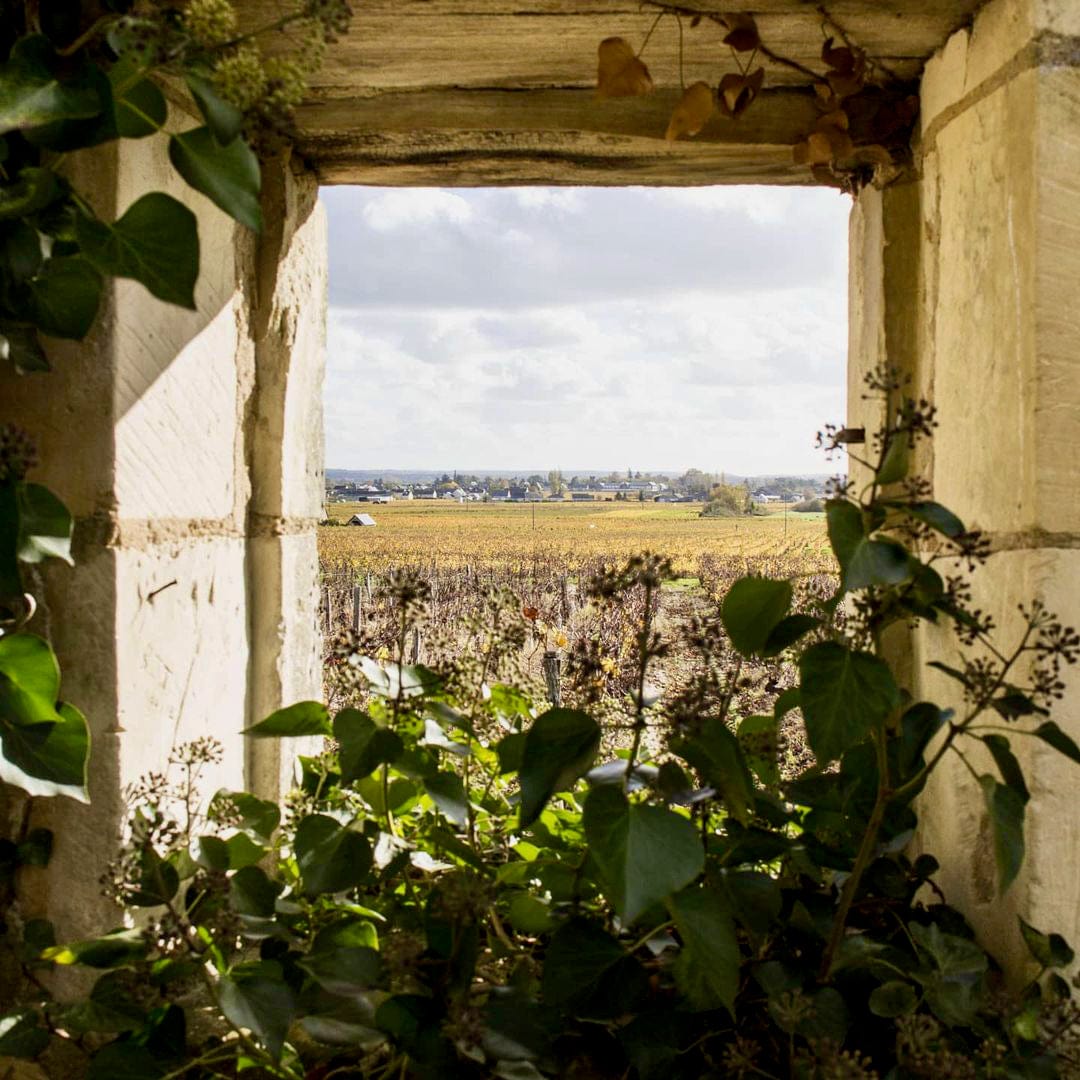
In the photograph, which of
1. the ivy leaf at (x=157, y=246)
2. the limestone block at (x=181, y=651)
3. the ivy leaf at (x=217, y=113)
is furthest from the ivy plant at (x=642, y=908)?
the ivy leaf at (x=217, y=113)

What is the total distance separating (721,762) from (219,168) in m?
0.77

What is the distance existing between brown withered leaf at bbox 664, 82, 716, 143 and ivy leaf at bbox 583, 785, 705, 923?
0.94 meters

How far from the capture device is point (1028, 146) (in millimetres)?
1327

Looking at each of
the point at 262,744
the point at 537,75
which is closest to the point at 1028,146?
the point at 537,75

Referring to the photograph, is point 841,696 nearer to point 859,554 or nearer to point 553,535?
point 859,554

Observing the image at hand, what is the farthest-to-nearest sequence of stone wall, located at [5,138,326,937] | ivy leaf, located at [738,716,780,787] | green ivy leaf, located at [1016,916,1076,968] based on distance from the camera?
1. ivy leaf, located at [738,716,780,787]
2. stone wall, located at [5,138,326,937]
3. green ivy leaf, located at [1016,916,1076,968]

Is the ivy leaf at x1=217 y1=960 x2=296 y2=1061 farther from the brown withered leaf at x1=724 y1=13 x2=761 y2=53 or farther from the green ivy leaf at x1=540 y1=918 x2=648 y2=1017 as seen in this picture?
the brown withered leaf at x1=724 y1=13 x2=761 y2=53

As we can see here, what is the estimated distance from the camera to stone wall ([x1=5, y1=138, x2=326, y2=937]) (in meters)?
1.36

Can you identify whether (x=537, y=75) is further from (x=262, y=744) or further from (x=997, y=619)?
(x=262, y=744)

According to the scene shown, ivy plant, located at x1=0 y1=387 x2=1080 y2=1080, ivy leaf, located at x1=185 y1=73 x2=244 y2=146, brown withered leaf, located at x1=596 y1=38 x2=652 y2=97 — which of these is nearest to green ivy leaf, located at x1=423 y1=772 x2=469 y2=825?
ivy plant, located at x1=0 y1=387 x2=1080 y2=1080

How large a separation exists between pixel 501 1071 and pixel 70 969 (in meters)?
0.59

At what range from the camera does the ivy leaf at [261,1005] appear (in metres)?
1.14

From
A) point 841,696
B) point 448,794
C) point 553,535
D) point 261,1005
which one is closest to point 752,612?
point 841,696

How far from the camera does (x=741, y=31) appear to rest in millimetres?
1438
